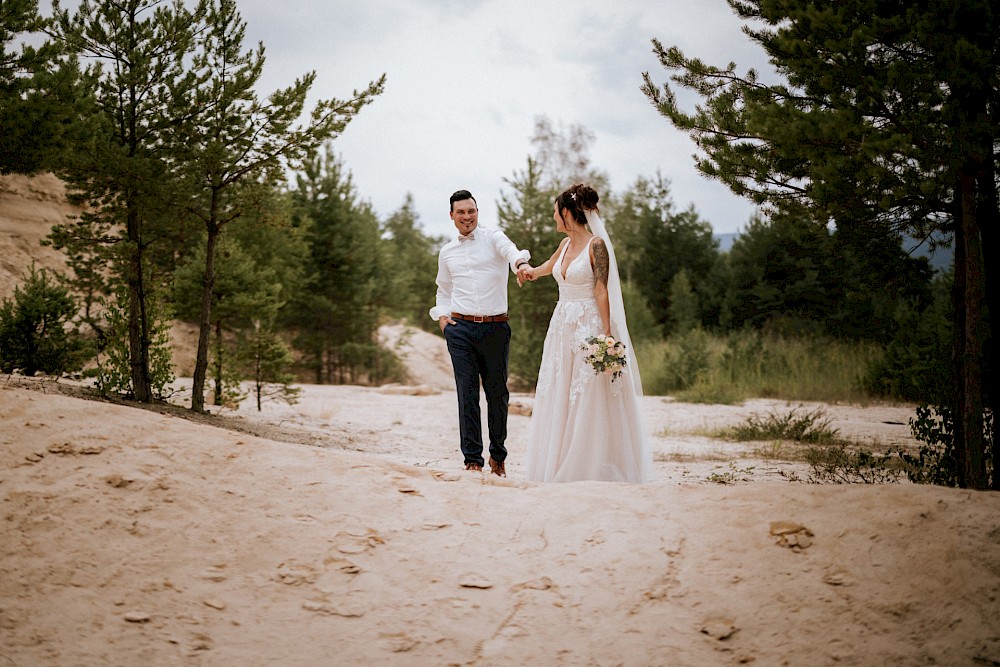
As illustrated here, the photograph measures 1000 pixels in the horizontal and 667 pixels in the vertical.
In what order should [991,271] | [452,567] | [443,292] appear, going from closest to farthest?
1. [452,567]
2. [991,271]
3. [443,292]

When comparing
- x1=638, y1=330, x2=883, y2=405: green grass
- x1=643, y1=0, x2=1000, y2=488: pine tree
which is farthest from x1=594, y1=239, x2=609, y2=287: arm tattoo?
x1=638, y1=330, x2=883, y2=405: green grass

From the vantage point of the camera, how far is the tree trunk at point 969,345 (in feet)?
16.2

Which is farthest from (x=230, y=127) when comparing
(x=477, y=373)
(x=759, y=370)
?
(x=759, y=370)

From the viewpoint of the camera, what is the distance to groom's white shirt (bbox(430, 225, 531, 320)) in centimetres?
594

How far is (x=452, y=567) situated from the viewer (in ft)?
10.8

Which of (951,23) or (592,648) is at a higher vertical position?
(951,23)

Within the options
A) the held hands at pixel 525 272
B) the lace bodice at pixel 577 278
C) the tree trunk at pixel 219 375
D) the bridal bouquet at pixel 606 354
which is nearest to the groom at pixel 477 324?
the held hands at pixel 525 272

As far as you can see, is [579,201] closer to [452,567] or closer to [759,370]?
[452,567]

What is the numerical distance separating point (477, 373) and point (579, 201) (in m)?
1.66

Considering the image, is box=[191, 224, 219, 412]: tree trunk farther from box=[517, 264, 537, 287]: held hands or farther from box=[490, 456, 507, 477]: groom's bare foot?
box=[517, 264, 537, 287]: held hands

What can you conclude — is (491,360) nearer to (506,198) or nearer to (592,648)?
(592,648)

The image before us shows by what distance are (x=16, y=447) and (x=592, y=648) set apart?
133 inches

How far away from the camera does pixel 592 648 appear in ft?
9.09

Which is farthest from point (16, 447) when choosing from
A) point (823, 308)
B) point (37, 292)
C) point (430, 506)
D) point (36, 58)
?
point (823, 308)
